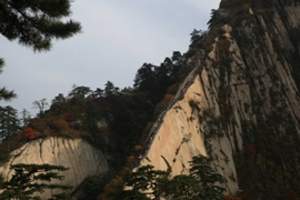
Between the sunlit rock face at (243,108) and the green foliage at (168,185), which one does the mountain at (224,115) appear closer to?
the sunlit rock face at (243,108)

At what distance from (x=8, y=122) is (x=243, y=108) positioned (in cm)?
3716

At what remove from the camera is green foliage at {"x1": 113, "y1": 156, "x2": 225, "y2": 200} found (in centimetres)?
3306

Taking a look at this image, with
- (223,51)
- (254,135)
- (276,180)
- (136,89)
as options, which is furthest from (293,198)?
(136,89)

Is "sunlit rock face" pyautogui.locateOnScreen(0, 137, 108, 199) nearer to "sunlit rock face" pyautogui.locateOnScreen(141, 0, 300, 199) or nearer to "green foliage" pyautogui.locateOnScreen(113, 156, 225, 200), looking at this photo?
"sunlit rock face" pyautogui.locateOnScreen(141, 0, 300, 199)

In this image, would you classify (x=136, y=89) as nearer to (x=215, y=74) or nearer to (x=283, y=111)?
(x=215, y=74)

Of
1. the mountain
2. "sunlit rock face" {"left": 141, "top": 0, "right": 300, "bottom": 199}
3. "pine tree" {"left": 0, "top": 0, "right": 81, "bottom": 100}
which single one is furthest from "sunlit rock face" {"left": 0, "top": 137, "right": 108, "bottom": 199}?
"pine tree" {"left": 0, "top": 0, "right": 81, "bottom": 100}

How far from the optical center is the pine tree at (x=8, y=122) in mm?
83312

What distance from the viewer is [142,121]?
72812mm

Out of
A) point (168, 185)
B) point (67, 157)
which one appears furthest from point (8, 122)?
point (168, 185)

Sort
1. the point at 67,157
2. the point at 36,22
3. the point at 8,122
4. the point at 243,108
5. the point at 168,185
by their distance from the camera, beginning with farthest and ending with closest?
the point at 8,122 < the point at 243,108 < the point at 67,157 < the point at 168,185 < the point at 36,22

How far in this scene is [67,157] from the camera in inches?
2483

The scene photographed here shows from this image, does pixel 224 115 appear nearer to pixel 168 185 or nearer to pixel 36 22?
pixel 168 185

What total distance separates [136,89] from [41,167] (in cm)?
5921

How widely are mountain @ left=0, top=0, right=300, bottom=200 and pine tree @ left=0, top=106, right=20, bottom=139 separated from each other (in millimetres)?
12749
